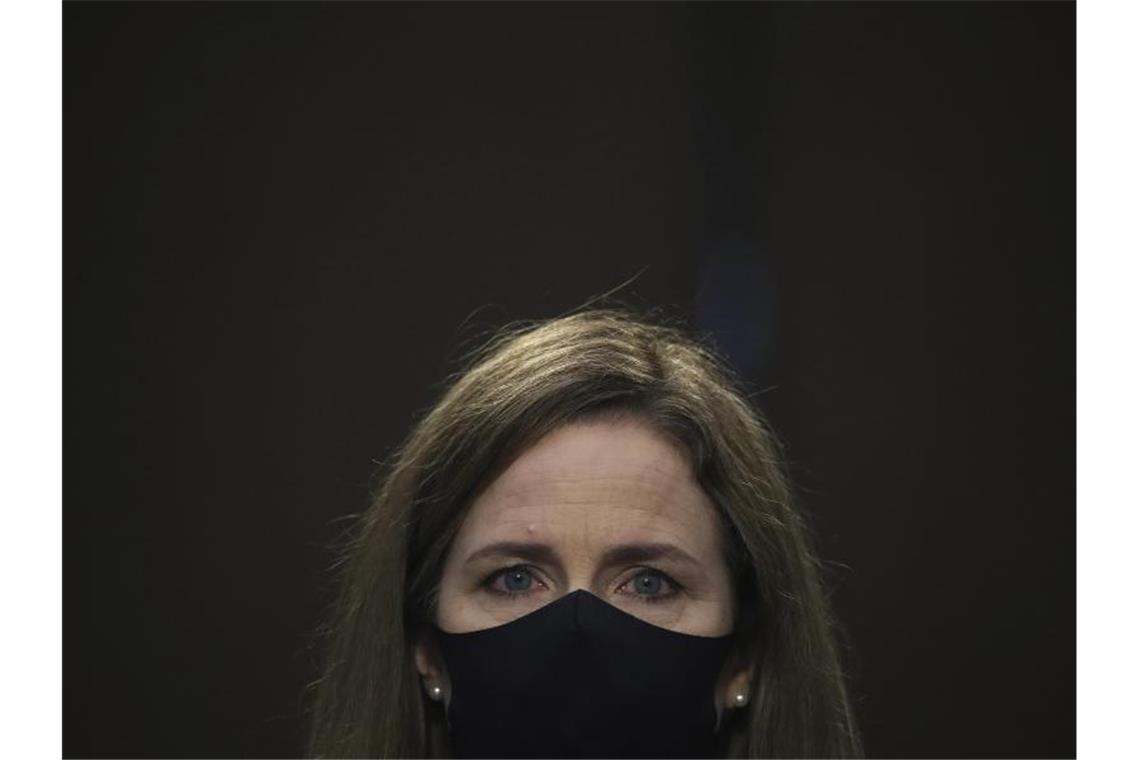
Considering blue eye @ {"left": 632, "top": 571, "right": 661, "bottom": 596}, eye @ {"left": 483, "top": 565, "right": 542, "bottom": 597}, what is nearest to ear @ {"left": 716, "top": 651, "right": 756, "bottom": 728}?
blue eye @ {"left": 632, "top": 571, "right": 661, "bottom": 596}

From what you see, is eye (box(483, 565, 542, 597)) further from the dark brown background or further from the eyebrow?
the dark brown background

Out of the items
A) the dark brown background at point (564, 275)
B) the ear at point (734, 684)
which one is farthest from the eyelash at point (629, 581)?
the dark brown background at point (564, 275)

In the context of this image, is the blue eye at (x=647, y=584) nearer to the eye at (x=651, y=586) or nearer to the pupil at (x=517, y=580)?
the eye at (x=651, y=586)

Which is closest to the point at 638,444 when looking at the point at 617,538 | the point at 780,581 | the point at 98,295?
the point at 617,538

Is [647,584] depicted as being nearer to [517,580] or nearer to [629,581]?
[629,581]

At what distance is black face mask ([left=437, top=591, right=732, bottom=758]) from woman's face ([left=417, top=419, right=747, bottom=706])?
0.11 ft

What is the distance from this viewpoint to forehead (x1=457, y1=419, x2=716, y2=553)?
2510 mm

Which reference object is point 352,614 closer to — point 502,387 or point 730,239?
point 502,387

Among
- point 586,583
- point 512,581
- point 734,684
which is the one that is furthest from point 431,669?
point 734,684

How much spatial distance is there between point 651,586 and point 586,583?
11 centimetres

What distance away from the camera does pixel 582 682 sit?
8.19 feet

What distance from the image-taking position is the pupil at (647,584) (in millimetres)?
2527

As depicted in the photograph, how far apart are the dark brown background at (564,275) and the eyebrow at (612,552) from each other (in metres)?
1.08

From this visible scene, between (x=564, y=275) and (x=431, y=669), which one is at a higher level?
(x=564, y=275)
